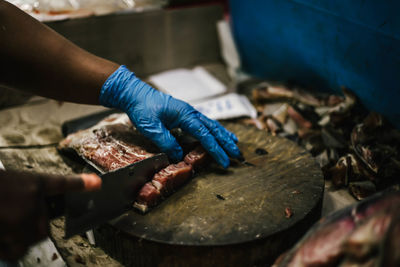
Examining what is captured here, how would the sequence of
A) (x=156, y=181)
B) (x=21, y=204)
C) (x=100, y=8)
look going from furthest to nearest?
(x=100, y=8) → (x=156, y=181) → (x=21, y=204)

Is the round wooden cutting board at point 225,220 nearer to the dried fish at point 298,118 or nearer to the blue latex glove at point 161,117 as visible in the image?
the blue latex glove at point 161,117

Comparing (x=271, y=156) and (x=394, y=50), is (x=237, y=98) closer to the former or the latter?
(x=271, y=156)

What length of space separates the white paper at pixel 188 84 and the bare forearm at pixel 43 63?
1.64 meters

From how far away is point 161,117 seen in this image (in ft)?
9.14

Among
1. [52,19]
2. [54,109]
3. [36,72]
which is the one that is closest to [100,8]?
[52,19]

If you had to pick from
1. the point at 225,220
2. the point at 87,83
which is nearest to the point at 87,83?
the point at 87,83

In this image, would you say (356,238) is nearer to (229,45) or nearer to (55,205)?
(55,205)

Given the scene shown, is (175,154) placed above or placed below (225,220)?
above

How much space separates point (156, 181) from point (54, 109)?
223 cm

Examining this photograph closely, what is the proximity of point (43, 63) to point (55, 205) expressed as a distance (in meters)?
1.19

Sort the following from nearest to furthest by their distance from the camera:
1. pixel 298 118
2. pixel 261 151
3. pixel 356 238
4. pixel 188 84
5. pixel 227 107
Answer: pixel 356 238, pixel 261 151, pixel 298 118, pixel 227 107, pixel 188 84

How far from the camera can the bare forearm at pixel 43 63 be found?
2.63 metres

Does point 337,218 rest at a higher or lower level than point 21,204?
lower

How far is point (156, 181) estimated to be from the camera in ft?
7.95
